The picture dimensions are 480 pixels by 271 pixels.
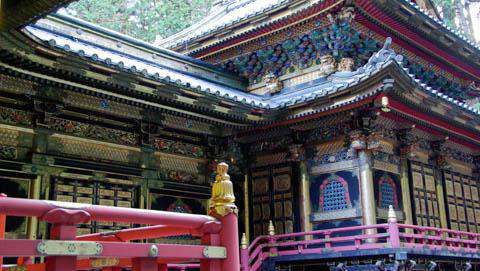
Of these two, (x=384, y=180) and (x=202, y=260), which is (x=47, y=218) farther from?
(x=384, y=180)

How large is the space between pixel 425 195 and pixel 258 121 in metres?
5.02

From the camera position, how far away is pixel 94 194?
10711mm

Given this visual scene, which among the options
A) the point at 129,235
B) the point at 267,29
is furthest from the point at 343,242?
the point at 129,235

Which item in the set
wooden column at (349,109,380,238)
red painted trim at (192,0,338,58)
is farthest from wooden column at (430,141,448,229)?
red painted trim at (192,0,338,58)

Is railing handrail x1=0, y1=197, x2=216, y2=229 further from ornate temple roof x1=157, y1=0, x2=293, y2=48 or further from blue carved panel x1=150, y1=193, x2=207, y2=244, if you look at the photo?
ornate temple roof x1=157, y1=0, x2=293, y2=48

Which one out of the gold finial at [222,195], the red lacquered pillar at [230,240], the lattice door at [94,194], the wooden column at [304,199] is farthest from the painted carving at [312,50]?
the red lacquered pillar at [230,240]

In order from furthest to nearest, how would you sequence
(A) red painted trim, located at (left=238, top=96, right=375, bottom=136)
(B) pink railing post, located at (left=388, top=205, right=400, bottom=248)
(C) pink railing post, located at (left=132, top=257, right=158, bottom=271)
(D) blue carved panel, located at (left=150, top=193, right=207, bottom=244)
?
(D) blue carved panel, located at (left=150, top=193, right=207, bottom=244) → (A) red painted trim, located at (left=238, top=96, right=375, bottom=136) → (B) pink railing post, located at (left=388, top=205, right=400, bottom=248) → (C) pink railing post, located at (left=132, top=257, right=158, bottom=271)

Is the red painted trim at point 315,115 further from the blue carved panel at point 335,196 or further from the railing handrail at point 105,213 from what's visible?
the railing handrail at point 105,213

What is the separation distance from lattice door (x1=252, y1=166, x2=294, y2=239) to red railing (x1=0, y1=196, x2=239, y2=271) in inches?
323

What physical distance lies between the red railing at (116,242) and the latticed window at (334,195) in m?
7.77

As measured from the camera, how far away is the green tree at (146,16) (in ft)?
98.5

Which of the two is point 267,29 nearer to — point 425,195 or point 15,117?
point 425,195

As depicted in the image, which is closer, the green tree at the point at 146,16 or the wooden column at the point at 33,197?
the wooden column at the point at 33,197

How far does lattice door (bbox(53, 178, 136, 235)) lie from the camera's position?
10227mm
